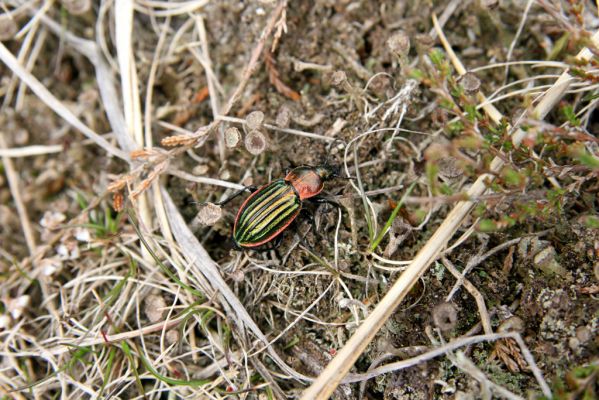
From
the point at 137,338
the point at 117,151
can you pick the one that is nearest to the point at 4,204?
the point at 117,151

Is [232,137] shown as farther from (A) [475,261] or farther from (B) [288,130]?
(A) [475,261]

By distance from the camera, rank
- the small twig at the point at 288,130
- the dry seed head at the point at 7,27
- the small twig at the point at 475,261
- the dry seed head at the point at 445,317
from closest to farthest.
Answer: the dry seed head at the point at 445,317
the small twig at the point at 475,261
the small twig at the point at 288,130
the dry seed head at the point at 7,27

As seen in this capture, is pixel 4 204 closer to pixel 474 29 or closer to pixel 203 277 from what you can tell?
pixel 203 277

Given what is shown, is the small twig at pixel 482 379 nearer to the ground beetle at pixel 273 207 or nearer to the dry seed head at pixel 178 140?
the ground beetle at pixel 273 207

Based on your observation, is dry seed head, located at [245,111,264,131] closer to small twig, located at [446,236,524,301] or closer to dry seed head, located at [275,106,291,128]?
dry seed head, located at [275,106,291,128]

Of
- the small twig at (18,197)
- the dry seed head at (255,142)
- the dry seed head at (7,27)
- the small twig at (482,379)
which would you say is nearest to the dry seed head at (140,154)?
the dry seed head at (255,142)

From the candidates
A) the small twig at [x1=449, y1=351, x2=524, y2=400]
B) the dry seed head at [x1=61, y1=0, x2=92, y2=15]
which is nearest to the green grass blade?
the small twig at [x1=449, y1=351, x2=524, y2=400]
